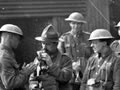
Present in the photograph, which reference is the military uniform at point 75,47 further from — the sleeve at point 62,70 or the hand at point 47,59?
the hand at point 47,59

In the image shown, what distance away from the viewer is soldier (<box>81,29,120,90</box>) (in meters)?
7.56

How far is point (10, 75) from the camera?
7.04m

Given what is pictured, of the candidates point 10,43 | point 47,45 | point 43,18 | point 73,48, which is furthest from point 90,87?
point 43,18

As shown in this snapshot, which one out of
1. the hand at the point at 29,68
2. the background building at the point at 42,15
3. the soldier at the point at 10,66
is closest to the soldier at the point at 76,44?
the background building at the point at 42,15

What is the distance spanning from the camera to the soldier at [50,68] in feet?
25.2

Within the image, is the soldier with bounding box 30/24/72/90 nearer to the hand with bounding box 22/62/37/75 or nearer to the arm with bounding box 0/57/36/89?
the hand with bounding box 22/62/37/75

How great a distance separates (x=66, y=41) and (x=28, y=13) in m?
1.77

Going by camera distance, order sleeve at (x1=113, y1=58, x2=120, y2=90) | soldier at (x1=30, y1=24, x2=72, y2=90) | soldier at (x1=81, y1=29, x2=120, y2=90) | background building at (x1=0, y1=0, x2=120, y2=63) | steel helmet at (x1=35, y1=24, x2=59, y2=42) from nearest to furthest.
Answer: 1. sleeve at (x1=113, y1=58, x2=120, y2=90)
2. soldier at (x1=81, y1=29, x2=120, y2=90)
3. soldier at (x1=30, y1=24, x2=72, y2=90)
4. steel helmet at (x1=35, y1=24, x2=59, y2=42)
5. background building at (x1=0, y1=0, x2=120, y2=63)

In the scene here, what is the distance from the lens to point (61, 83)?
26.0ft

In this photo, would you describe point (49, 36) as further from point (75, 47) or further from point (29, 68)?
point (75, 47)

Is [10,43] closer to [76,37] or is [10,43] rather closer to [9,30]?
[9,30]

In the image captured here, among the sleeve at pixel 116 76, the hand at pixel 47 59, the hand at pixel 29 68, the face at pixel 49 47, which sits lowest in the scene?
the sleeve at pixel 116 76

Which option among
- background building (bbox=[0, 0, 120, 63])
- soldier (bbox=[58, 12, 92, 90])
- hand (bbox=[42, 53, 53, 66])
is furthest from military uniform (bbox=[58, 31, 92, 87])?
hand (bbox=[42, 53, 53, 66])

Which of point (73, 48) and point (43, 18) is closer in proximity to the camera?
point (73, 48)
